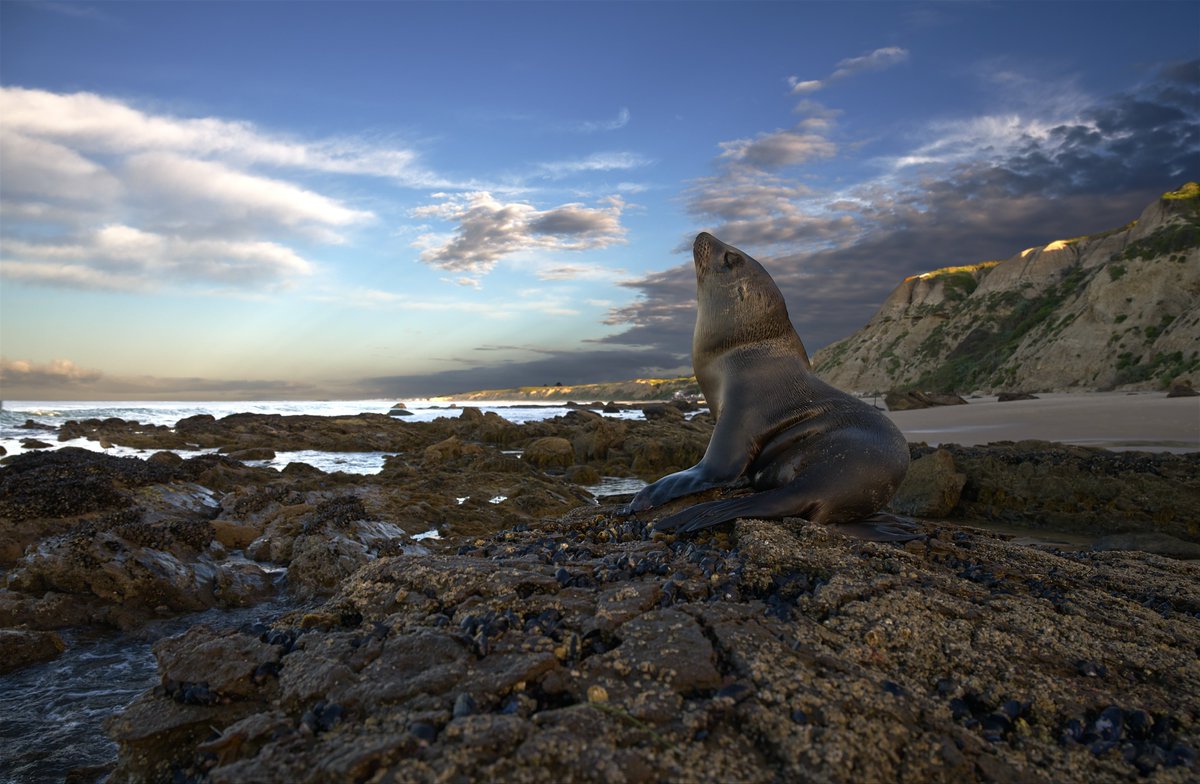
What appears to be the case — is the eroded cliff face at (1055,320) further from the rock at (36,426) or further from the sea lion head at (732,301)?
the rock at (36,426)

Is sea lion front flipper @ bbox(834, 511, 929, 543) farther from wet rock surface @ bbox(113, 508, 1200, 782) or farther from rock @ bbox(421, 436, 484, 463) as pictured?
rock @ bbox(421, 436, 484, 463)

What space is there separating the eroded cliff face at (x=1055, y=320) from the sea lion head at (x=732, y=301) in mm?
29458

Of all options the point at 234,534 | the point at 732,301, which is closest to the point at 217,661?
the point at 732,301

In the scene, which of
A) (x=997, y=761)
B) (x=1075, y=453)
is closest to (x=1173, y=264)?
(x=1075, y=453)

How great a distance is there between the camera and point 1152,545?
7.09m

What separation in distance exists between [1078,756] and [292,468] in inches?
632

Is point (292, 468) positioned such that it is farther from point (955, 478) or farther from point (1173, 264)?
point (1173, 264)

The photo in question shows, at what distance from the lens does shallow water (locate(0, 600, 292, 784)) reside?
349 centimetres

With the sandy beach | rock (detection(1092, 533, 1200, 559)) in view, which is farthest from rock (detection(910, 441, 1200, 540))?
the sandy beach

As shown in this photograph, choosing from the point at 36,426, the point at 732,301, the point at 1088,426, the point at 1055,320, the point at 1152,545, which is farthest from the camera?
the point at 1055,320

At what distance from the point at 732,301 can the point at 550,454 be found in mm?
14239

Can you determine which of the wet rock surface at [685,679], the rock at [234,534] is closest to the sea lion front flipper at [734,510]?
the wet rock surface at [685,679]

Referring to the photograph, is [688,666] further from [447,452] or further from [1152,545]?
[447,452]

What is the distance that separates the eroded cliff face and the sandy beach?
10.4 m
